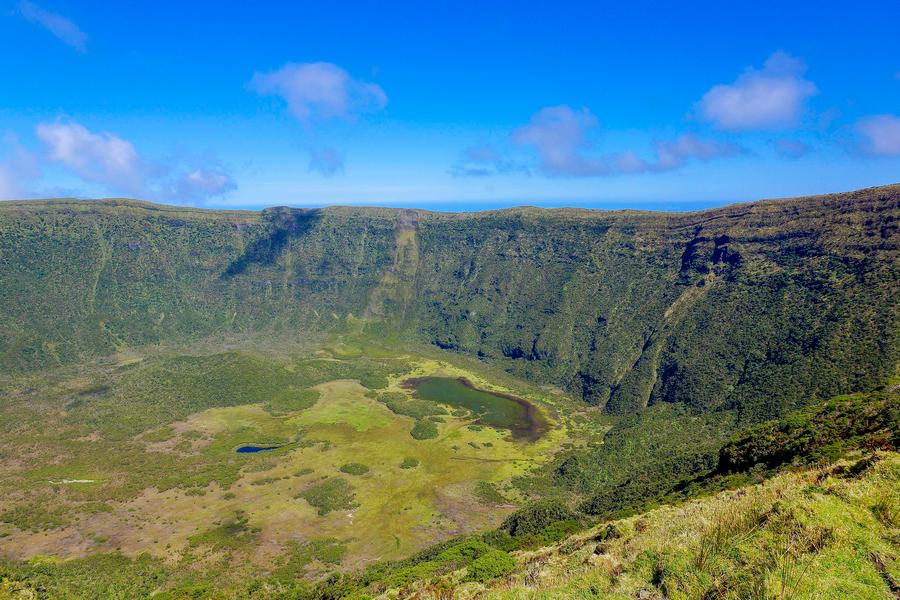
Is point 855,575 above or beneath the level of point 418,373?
above

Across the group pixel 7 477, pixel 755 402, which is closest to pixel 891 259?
pixel 755 402

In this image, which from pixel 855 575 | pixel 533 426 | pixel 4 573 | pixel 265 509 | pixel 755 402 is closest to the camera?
pixel 855 575

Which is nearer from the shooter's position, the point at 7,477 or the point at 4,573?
the point at 4,573

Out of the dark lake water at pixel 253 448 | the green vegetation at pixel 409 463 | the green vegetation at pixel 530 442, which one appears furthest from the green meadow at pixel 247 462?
the dark lake water at pixel 253 448

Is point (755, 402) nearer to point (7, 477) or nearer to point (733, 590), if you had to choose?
point (733, 590)

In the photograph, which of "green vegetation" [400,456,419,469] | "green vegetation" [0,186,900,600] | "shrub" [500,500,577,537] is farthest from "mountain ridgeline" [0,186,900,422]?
"green vegetation" [400,456,419,469]

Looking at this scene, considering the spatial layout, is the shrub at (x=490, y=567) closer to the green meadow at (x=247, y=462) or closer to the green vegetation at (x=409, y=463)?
the green meadow at (x=247, y=462)

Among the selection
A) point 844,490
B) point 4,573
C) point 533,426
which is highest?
point 844,490
